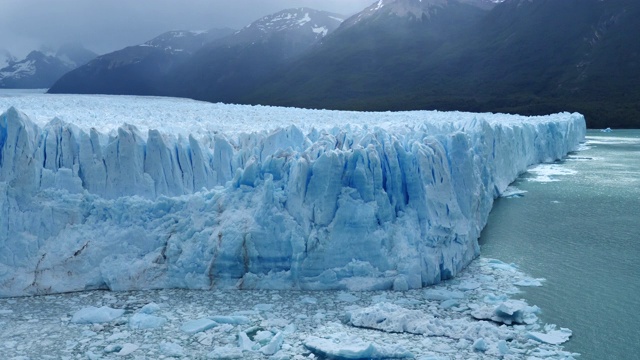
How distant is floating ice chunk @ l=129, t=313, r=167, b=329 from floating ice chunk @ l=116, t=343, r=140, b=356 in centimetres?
44

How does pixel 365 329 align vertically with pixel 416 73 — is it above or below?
below

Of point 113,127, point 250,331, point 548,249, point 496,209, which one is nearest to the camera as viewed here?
point 250,331

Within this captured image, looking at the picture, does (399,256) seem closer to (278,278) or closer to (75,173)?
(278,278)

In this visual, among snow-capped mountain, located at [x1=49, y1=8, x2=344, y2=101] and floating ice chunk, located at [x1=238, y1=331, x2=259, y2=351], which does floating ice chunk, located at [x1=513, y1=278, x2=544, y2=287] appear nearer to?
floating ice chunk, located at [x1=238, y1=331, x2=259, y2=351]

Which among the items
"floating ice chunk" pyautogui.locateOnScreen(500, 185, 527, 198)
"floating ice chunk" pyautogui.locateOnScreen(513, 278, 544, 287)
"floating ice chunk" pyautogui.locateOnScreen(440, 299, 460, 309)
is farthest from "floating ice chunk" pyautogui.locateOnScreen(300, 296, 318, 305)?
"floating ice chunk" pyautogui.locateOnScreen(500, 185, 527, 198)

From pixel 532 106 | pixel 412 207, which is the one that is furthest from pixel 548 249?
pixel 532 106

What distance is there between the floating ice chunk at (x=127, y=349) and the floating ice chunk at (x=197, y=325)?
1.85ft

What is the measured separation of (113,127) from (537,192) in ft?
36.5

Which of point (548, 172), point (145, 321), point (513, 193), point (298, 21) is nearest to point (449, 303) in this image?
point (145, 321)

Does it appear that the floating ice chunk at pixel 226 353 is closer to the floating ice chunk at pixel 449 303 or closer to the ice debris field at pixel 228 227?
the ice debris field at pixel 228 227

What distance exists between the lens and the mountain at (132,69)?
195 ft

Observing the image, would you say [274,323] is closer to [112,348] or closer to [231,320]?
[231,320]

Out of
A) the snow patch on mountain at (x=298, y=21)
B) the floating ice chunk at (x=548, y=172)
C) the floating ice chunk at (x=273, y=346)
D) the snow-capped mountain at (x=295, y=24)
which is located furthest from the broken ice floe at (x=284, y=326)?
the snow patch on mountain at (x=298, y=21)

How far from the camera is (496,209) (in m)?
12.6
